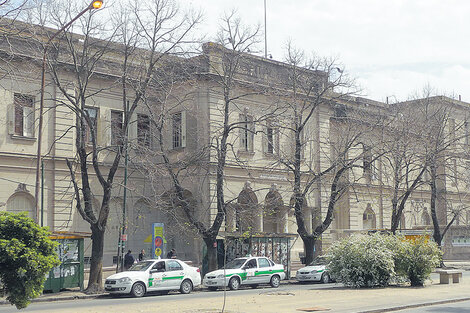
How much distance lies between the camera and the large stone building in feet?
116

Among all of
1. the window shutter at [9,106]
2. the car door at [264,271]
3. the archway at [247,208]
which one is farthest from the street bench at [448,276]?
the window shutter at [9,106]

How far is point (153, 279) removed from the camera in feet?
87.1

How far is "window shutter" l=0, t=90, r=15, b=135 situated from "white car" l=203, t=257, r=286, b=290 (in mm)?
14118

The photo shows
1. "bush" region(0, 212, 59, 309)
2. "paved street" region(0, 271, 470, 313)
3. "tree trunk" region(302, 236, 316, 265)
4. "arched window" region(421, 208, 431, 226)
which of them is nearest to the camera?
"bush" region(0, 212, 59, 309)

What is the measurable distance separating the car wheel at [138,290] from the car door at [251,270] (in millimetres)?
5457

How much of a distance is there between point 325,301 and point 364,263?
6.63 m

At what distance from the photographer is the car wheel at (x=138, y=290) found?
1015 inches

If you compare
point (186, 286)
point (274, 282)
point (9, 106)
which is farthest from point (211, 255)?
point (9, 106)

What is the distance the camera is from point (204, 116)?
40.0m

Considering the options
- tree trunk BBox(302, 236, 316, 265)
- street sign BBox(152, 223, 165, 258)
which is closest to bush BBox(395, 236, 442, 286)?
tree trunk BBox(302, 236, 316, 265)

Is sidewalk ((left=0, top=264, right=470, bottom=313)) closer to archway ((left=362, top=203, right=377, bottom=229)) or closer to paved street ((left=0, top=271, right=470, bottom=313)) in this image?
paved street ((left=0, top=271, right=470, bottom=313))

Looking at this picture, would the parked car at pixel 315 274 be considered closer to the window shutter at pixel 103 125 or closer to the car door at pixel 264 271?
the car door at pixel 264 271

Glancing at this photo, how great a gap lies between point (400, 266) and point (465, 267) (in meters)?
21.8

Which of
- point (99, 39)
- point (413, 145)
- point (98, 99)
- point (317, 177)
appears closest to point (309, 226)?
point (413, 145)
